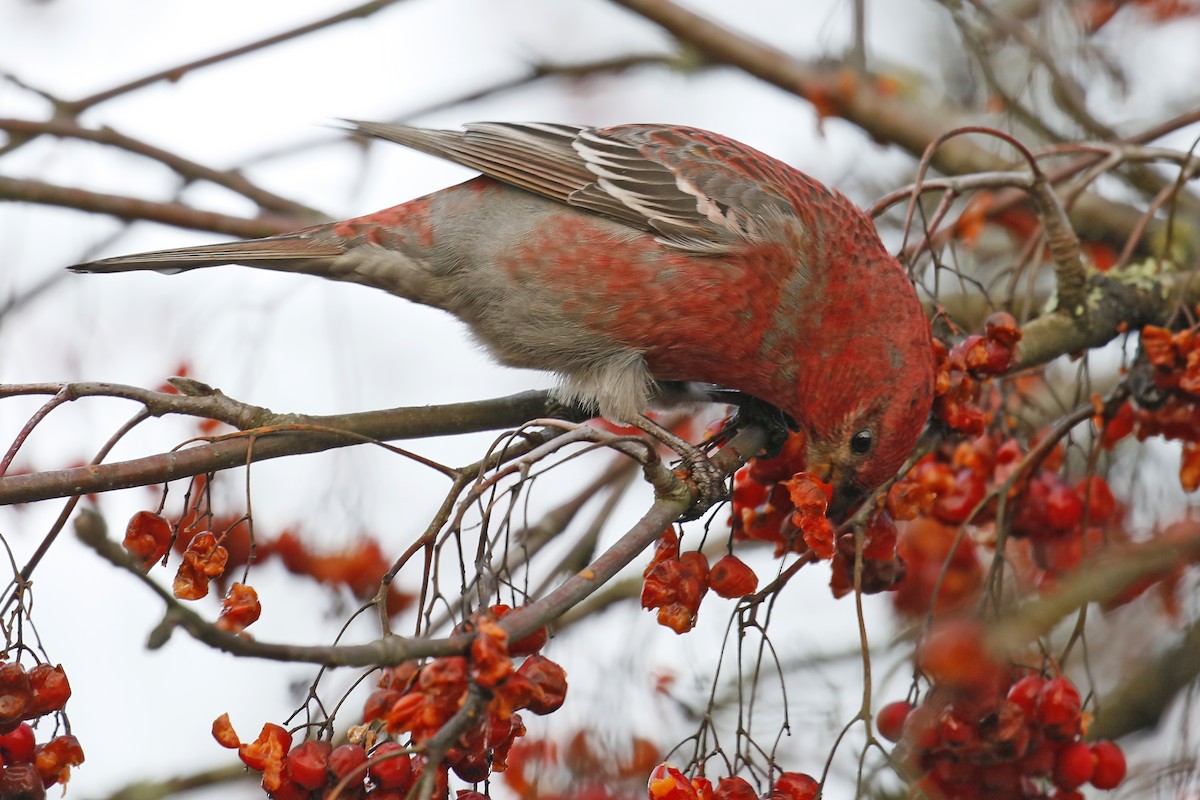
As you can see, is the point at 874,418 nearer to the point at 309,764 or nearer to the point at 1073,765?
the point at 1073,765

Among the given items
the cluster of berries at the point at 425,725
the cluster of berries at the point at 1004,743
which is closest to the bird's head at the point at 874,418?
the cluster of berries at the point at 1004,743

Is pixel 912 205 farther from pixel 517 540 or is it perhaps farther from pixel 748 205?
pixel 517 540

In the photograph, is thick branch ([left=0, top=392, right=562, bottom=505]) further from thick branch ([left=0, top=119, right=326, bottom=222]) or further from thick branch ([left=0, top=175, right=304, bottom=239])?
thick branch ([left=0, top=119, right=326, bottom=222])

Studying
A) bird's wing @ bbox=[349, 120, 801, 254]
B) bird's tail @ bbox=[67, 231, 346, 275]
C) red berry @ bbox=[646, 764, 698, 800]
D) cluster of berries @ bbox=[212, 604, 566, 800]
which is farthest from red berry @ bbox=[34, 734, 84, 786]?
bird's wing @ bbox=[349, 120, 801, 254]

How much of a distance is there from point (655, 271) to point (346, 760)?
2.07m

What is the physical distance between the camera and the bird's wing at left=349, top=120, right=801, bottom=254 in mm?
3801

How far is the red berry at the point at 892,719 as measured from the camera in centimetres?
259

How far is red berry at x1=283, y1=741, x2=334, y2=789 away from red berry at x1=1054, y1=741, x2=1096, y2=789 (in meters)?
1.48

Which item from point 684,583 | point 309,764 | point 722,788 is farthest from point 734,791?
point 309,764

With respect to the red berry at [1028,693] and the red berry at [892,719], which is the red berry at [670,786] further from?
the red berry at [1028,693]

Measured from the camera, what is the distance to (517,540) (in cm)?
341

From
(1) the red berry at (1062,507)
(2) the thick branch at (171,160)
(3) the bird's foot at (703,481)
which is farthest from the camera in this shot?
(2) the thick branch at (171,160)

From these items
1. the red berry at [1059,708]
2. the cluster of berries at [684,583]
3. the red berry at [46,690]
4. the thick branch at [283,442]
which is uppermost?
the thick branch at [283,442]

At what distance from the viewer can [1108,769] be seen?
8.29 feet
